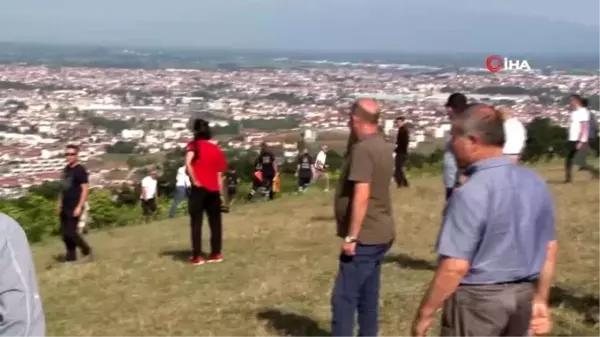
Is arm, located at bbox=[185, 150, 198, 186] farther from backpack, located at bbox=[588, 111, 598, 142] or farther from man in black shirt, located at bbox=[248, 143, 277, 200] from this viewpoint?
man in black shirt, located at bbox=[248, 143, 277, 200]

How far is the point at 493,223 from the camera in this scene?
13.7ft

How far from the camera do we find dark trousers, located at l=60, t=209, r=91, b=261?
12031 millimetres

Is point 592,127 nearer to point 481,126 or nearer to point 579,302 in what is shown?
point 579,302

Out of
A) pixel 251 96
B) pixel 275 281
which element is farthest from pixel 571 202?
pixel 251 96

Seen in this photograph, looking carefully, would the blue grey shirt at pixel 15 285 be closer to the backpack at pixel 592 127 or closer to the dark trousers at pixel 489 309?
the dark trousers at pixel 489 309

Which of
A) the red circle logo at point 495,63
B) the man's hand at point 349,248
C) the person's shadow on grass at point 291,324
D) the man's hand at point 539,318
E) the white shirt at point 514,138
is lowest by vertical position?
the person's shadow on grass at point 291,324

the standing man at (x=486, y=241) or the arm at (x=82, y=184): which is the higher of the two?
the standing man at (x=486, y=241)

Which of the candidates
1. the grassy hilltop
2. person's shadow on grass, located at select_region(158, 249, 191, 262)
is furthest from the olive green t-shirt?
person's shadow on grass, located at select_region(158, 249, 191, 262)

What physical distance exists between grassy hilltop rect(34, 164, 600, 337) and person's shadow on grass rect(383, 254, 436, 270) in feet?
0.03

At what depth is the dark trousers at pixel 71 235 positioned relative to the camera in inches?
474

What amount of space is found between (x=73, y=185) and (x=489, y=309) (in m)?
8.30

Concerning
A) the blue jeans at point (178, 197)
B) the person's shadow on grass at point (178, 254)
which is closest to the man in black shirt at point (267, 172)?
the blue jeans at point (178, 197)

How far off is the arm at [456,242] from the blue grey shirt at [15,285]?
177 centimetres

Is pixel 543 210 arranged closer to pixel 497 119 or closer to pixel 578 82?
pixel 497 119
